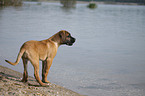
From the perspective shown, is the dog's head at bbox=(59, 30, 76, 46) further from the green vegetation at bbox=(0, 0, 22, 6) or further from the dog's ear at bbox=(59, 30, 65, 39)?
the green vegetation at bbox=(0, 0, 22, 6)

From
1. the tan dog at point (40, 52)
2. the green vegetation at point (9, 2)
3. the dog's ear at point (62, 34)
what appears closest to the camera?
the tan dog at point (40, 52)

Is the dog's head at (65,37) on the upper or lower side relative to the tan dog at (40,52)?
upper

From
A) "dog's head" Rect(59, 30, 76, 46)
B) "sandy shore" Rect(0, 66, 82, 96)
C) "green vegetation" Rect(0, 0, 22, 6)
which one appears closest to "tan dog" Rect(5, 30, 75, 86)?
"dog's head" Rect(59, 30, 76, 46)

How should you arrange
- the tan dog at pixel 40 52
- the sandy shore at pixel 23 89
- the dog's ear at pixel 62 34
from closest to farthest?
the sandy shore at pixel 23 89
the tan dog at pixel 40 52
the dog's ear at pixel 62 34

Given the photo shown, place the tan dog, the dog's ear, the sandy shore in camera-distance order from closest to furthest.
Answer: the sandy shore
the tan dog
the dog's ear

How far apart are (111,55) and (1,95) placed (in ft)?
21.4

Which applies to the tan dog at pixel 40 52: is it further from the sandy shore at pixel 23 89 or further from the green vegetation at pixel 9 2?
the green vegetation at pixel 9 2

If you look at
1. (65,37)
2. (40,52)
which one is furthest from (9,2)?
(40,52)

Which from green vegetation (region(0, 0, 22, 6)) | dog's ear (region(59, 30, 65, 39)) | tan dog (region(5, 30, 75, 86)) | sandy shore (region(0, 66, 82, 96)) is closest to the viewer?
sandy shore (region(0, 66, 82, 96))

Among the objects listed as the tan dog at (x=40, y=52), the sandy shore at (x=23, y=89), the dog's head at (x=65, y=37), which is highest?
the dog's head at (x=65, y=37)

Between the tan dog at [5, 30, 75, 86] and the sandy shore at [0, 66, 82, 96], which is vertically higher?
the tan dog at [5, 30, 75, 86]

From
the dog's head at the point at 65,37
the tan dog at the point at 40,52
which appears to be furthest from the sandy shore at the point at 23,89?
the dog's head at the point at 65,37

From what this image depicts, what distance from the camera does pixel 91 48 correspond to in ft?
37.9

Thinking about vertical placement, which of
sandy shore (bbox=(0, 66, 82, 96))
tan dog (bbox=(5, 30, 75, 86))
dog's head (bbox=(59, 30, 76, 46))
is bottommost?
sandy shore (bbox=(0, 66, 82, 96))
